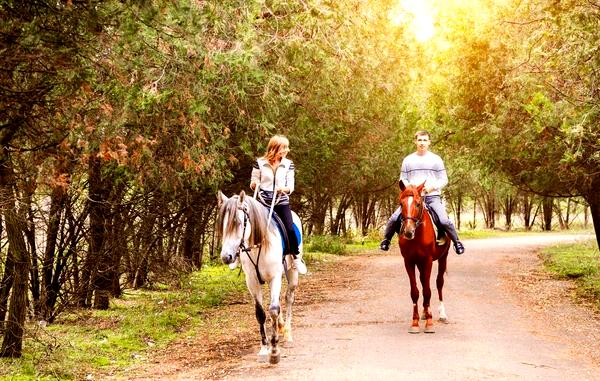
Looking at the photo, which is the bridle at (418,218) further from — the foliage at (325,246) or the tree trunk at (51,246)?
the foliage at (325,246)

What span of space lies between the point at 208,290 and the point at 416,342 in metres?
8.79

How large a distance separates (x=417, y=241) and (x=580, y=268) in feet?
41.7

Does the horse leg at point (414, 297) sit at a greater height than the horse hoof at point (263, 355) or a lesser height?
greater

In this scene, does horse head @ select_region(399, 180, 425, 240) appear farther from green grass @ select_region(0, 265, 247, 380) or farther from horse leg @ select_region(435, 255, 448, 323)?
green grass @ select_region(0, 265, 247, 380)

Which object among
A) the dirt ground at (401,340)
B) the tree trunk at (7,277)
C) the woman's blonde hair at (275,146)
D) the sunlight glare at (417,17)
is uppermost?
the sunlight glare at (417,17)

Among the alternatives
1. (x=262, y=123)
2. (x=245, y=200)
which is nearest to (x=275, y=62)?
(x=262, y=123)

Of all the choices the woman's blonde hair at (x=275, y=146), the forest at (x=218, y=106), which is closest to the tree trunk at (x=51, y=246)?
the forest at (x=218, y=106)

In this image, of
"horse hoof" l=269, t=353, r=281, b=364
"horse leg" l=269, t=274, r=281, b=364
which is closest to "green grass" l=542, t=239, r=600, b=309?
"horse leg" l=269, t=274, r=281, b=364

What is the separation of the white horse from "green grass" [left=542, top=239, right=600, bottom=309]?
8.76 meters

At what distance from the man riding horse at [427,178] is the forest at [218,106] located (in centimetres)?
230

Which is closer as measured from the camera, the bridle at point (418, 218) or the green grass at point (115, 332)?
the green grass at point (115, 332)

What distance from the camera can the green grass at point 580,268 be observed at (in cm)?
1756

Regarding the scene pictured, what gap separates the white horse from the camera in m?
8.83

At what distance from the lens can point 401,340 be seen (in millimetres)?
10758
